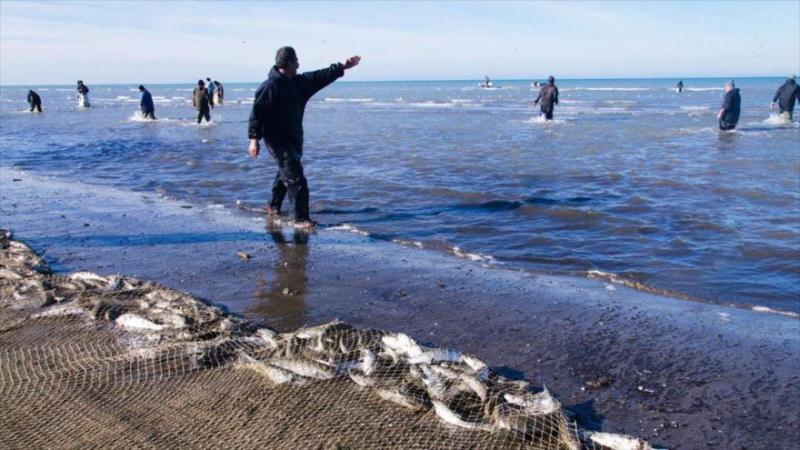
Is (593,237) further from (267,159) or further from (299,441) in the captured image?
(267,159)

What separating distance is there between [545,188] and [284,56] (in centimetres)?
596

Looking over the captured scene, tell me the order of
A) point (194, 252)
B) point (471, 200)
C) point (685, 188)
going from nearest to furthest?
point (194, 252)
point (471, 200)
point (685, 188)

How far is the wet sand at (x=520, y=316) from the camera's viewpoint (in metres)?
3.91

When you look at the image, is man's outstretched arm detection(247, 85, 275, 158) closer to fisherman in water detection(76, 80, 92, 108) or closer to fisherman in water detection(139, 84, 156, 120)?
fisherman in water detection(139, 84, 156, 120)

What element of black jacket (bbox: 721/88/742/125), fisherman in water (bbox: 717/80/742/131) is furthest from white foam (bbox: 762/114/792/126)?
black jacket (bbox: 721/88/742/125)

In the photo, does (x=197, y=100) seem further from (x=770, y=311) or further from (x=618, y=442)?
(x=618, y=442)

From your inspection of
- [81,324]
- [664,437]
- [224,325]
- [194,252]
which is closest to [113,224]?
[194,252]

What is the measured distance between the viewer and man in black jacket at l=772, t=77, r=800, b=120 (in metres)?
24.2

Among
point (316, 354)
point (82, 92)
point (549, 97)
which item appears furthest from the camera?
point (82, 92)

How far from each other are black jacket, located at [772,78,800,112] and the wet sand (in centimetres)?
2251

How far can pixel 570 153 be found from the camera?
17344 mm

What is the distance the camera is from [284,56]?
26.0 ft

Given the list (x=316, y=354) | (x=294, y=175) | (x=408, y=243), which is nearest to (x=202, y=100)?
(x=294, y=175)

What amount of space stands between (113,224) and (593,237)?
656 centimetres
